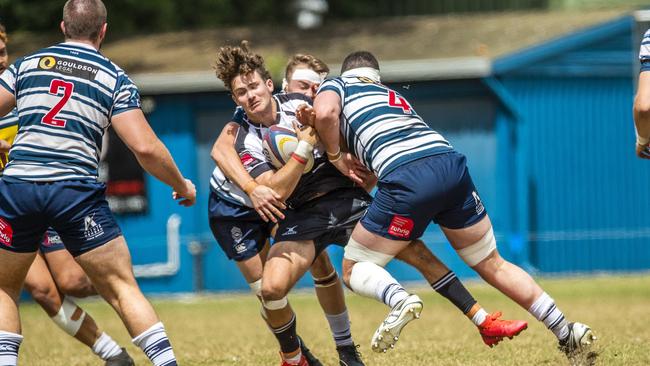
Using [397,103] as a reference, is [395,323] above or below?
below

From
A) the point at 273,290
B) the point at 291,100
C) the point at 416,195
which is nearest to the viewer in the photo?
the point at 416,195

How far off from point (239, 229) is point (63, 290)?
1.42 meters

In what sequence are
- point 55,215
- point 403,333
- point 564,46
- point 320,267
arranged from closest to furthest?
point 55,215 → point 320,267 → point 403,333 → point 564,46

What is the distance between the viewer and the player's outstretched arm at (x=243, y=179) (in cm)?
700

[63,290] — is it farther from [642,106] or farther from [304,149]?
[642,106]

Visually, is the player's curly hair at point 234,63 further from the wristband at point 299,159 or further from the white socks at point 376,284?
the white socks at point 376,284

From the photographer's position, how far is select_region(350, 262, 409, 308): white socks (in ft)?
21.2

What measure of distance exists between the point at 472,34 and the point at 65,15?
16264 millimetres

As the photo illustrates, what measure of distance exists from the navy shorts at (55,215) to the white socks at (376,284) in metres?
1.43

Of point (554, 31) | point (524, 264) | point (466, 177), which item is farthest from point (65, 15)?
point (554, 31)

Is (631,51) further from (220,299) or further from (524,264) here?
(220,299)

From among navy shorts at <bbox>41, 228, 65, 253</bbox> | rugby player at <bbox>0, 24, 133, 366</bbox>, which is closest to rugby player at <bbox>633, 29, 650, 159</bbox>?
rugby player at <bbox>0, 24, 133, 366</bbox>

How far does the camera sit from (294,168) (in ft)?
22.8

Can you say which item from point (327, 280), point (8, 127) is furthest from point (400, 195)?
point (8, 127)
